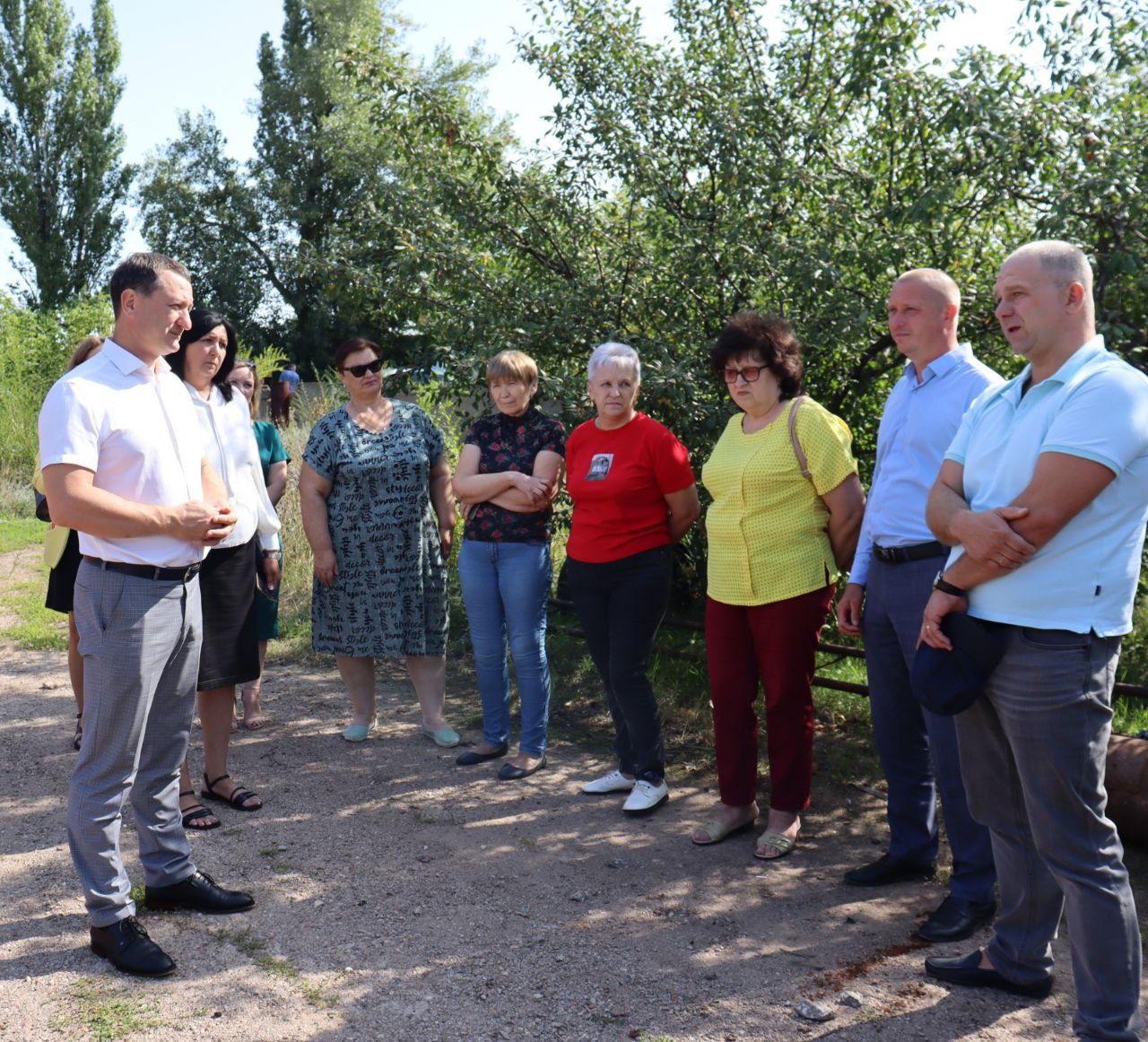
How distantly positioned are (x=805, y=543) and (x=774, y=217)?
2.01m

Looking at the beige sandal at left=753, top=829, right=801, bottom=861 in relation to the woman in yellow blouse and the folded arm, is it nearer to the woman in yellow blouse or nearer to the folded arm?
the woman in yellow blouse

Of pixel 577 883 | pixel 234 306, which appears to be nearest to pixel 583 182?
pixel 577 883

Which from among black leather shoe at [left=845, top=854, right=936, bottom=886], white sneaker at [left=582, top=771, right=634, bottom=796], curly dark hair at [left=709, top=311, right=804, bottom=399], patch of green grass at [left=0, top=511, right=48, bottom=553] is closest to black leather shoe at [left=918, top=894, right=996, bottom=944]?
black leather shoe at [left=845, top=854, right=936, bottom=886]

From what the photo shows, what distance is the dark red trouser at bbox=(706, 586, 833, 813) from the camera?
416 centimetres

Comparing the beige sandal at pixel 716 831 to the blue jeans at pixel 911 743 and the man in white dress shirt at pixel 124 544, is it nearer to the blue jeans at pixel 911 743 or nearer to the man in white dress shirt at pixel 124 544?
the blue jeans at pixel 911 743

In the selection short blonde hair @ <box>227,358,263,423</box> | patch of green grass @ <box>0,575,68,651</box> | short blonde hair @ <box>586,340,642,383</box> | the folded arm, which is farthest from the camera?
patch of green grass @ <box>0,575,68,651</box>

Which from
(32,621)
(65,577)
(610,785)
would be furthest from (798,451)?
(32,621)

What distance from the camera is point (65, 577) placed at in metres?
4.97

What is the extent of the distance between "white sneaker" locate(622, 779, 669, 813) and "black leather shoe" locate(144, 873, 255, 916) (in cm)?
163

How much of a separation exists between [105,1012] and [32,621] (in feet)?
19.3

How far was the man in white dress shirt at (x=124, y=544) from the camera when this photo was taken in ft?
10.6

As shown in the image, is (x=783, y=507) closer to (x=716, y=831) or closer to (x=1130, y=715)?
(x=716, y=831)

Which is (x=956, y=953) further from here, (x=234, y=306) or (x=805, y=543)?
(x=234, y=306)

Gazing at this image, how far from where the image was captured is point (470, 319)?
19.6 ft
